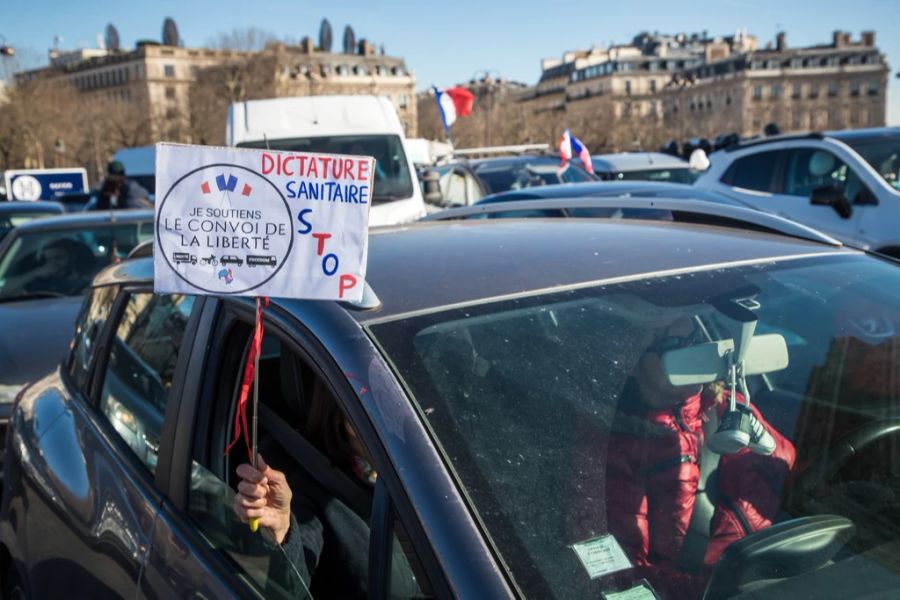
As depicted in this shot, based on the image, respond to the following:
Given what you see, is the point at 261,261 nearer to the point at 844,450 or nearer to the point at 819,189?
the point at 844,450

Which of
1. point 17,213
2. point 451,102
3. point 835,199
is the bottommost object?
point 17,213

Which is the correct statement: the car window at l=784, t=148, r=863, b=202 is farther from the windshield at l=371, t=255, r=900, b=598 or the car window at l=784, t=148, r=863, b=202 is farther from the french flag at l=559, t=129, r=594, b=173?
the windshield at l=371, t=255, r=900, b=598

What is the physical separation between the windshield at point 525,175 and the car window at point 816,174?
12.2 ft

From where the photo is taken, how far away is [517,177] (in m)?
12.5

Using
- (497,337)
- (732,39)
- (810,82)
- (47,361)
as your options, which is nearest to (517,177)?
(47,361)

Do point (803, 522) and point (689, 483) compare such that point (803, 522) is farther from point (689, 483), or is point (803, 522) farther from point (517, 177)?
point (517, 177)

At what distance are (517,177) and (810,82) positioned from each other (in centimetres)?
11309

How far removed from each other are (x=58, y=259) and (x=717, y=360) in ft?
18.5

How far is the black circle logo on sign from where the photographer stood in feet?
6.19

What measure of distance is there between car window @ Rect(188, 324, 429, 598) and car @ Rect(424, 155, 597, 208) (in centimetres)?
979

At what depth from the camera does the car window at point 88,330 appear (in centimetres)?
298

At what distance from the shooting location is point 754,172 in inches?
372

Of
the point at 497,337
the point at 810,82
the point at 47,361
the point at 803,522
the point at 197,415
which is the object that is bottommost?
the point at 47,361

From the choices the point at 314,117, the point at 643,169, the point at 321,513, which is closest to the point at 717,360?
the point at 321,513
